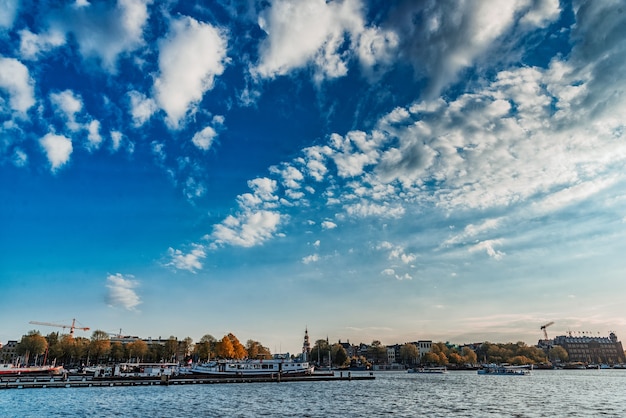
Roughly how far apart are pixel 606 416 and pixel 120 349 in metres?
201

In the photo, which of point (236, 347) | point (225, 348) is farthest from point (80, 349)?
point (236, 347)

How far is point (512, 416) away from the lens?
52375mm

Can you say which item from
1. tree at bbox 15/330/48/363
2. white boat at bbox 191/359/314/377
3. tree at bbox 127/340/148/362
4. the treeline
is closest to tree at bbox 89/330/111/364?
the treeline

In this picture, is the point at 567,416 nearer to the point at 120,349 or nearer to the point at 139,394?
the point at 139,394

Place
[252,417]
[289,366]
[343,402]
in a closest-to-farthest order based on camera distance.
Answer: [252,417] → [343,402] → [289,366]

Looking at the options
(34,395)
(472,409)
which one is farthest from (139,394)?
(472,409)

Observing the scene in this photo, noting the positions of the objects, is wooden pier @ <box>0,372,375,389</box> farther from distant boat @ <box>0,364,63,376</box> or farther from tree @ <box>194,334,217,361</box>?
tree @ <box>194,334,217,361</box>

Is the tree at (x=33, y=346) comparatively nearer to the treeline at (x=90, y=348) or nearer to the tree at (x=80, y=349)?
the treeline at (x=90, y=348)

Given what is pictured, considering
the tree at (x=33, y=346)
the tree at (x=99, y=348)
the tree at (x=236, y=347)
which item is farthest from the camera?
the tree at (x=99, y=348)

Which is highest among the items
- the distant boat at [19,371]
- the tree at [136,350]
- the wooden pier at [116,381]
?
the tree at [136,350]

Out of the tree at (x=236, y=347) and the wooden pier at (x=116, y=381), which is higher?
the tree at (x=236, y=347)

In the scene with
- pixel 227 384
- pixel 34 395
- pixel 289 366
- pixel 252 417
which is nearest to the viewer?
pixel 252 417

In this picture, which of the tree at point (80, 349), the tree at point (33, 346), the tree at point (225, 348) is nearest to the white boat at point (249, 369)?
the tree at point (225, 348)

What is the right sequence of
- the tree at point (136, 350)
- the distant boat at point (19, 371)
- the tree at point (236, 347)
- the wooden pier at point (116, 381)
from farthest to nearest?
the tree at point (136, 350), the tree at point (236, 347), the distant boat at point (19, 371), the wooden pier at point (116, 381)
